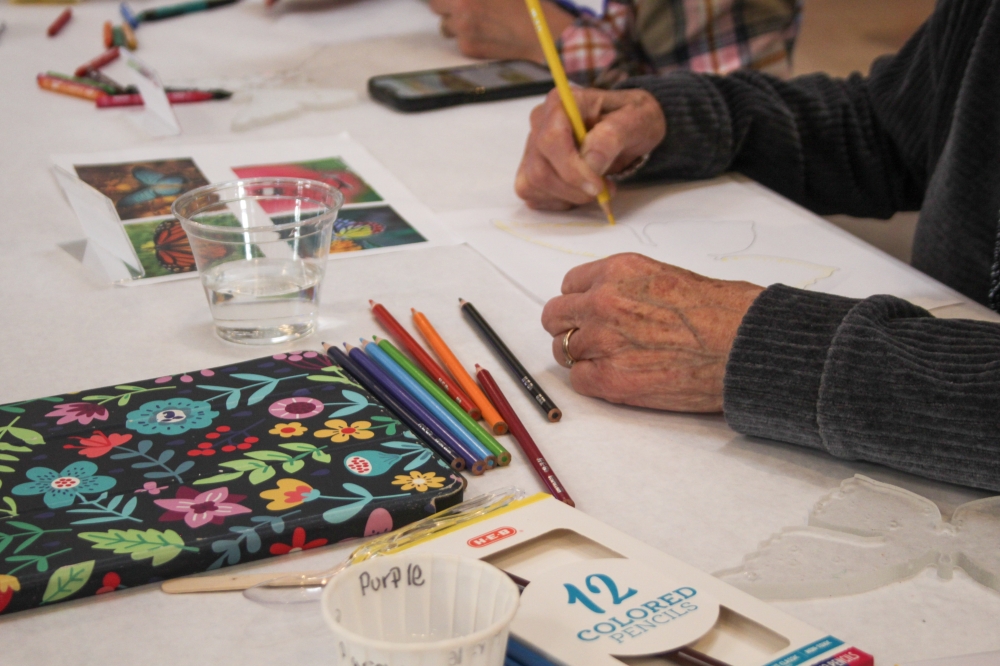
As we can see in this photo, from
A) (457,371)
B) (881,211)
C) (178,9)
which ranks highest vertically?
(178,9)

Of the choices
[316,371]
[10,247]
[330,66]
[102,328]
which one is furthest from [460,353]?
[330,66]

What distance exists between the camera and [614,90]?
1.15m

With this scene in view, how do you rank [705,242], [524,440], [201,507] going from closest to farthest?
1. [201,507]
2. [524,440]
3. [705,242]

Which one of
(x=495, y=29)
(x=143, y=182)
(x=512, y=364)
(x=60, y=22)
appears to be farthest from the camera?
(x=60, y=22)

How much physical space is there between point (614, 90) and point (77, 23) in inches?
49.3

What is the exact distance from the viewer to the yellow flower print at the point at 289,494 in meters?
0.52

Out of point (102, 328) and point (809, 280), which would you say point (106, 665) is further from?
point (809, 280)

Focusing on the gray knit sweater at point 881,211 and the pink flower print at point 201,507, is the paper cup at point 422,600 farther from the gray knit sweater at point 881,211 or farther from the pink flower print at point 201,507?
the gray knit sweater at point 881,211

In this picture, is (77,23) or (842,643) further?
(77,23)

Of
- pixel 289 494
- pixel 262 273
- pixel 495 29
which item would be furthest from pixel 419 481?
pixel 495 29

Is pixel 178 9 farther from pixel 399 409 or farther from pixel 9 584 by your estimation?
pixel 9 584

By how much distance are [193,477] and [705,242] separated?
607 mm

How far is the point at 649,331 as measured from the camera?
697 mm

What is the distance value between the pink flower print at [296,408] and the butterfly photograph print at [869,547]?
0.28 m
